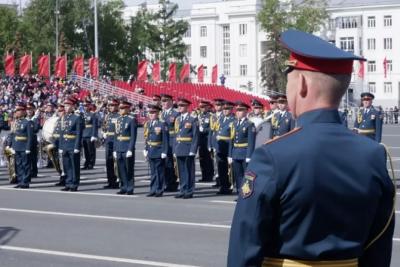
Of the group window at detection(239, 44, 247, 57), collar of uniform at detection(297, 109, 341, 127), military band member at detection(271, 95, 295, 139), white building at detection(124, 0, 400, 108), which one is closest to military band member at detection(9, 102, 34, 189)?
military band member at detection(271, 95, 295, 139)

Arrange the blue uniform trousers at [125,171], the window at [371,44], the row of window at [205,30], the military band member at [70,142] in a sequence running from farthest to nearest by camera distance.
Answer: the row of window at [205,30], the window at [371,44], the military band member at [70,142], the blue uniform trousers at [125,171]

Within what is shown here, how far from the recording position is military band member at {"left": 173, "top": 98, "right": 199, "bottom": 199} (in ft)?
52.3

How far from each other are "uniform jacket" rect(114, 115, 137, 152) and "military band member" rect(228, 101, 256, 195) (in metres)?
1.97

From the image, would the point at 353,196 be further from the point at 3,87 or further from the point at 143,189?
the point at 3,87

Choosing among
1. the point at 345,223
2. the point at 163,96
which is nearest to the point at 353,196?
the point at 345,223

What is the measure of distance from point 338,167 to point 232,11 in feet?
278

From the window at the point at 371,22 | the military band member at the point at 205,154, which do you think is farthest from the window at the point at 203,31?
the military band member at the point at 205,154

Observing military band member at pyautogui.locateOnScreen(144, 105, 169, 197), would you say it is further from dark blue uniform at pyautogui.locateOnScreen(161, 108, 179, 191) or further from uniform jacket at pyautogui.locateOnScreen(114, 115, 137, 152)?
dark blue uniform at pyautogui.locateOnScreen(161, 108, 179, 191)

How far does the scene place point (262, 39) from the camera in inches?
3428

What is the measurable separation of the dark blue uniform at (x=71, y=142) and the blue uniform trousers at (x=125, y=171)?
3.68 feet

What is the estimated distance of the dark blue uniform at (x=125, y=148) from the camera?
651 inches

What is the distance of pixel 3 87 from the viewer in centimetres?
4738

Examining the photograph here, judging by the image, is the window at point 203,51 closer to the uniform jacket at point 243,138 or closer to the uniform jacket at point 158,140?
the uniform jacket at point 158,140

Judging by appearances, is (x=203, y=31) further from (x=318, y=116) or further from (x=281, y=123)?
(x=318, y=116)
